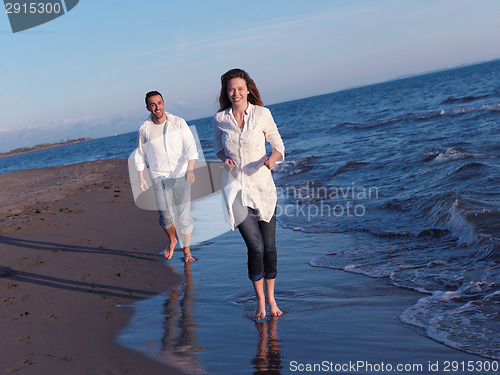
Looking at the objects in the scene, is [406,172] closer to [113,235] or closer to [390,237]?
[390,237]

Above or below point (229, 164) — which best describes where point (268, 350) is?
below

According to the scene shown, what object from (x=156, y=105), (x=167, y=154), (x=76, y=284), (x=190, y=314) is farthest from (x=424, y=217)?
(x=76, y=284)

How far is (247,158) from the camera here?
12.0 ft

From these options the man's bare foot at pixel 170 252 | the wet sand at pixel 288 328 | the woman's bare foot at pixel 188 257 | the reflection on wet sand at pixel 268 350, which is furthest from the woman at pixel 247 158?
the man's bare foot at pixel 170 252

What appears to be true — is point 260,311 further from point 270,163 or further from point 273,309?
point 270,163

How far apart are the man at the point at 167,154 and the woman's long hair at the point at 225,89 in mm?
1871

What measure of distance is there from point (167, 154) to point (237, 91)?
2256mm

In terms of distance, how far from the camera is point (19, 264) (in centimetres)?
587

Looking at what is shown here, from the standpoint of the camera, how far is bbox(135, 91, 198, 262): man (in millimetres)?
5613

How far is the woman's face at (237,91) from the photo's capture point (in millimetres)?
3633

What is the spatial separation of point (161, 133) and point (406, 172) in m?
7.32

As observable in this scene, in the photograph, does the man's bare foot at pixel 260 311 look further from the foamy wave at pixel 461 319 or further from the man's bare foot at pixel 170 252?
the man's bare foot at pixel 170 252

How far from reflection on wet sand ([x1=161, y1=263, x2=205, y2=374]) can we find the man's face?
209 centimetres

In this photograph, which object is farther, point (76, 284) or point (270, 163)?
point (76, 284)
